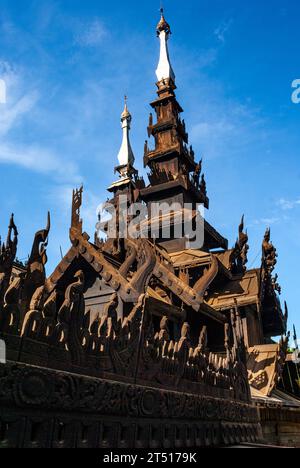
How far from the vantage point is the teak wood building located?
4230 mm

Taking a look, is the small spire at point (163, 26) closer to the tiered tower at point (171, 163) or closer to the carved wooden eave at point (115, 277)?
the tiered tower at point (171, 163)

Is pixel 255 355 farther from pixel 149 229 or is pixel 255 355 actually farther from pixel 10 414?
pixel 10 414

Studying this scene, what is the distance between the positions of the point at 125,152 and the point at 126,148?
20.0 inches

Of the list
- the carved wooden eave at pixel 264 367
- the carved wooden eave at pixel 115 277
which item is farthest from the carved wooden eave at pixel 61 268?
the carved wooden eave at pixel 264 367

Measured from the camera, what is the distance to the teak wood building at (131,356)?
13.9 ft

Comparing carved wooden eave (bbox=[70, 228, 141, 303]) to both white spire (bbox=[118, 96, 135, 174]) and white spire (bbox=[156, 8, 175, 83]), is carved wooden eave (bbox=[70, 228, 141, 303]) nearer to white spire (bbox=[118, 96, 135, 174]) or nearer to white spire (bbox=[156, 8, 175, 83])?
white spire (bbox=[156, 8, 175, 83])

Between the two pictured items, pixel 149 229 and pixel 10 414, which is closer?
pixel 10 414

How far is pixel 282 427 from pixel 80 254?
25.5ft

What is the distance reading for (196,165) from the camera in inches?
1059

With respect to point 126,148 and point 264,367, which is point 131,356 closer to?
point 264,367

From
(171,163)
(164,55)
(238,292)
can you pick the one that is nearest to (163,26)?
(164,55)

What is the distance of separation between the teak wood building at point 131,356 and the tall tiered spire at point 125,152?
2550cm

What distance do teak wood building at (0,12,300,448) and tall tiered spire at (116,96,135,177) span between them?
83.7ft
